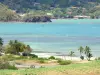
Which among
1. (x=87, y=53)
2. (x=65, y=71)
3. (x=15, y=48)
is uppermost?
(x=65, y=71)

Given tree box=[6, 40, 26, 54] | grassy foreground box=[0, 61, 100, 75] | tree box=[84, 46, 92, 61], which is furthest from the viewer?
tree box=[6, 40, 26, 54]

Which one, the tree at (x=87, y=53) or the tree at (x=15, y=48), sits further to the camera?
the tree at (x=15, y=48)

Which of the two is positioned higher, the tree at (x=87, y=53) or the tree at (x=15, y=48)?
the tree at (x=15, y=48)

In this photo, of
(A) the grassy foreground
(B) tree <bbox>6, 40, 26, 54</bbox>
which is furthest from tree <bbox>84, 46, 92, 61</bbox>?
(A) the grassy foreground

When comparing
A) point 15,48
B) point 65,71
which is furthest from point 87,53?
point 65,71

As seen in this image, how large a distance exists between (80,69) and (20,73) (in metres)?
3.58

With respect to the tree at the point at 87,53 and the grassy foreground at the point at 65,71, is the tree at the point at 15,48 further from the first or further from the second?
the grassy foreground at the point at 65,71

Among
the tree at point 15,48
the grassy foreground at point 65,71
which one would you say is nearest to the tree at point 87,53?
the tree at point 15,48

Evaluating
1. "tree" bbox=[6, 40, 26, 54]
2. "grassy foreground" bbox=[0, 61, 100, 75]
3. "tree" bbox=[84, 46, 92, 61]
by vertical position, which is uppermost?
"grassy foreground" bbox=[0, 61, 100, 75]

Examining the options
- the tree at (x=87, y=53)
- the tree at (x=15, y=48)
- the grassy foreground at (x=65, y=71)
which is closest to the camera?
the grassy foreground at (x=65, y=71)

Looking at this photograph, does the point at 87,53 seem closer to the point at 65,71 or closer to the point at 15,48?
the point at 15,48

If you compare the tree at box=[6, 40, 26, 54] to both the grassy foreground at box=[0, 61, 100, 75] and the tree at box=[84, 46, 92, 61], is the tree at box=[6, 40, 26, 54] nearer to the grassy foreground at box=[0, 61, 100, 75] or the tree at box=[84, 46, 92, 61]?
the tree at box=[84, 46, 92, 61]

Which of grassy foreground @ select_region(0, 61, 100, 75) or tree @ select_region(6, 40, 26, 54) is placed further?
tree @ select_region(6, 40, 26, 54)

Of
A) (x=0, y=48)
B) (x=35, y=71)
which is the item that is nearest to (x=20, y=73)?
(x=35, y=71)
